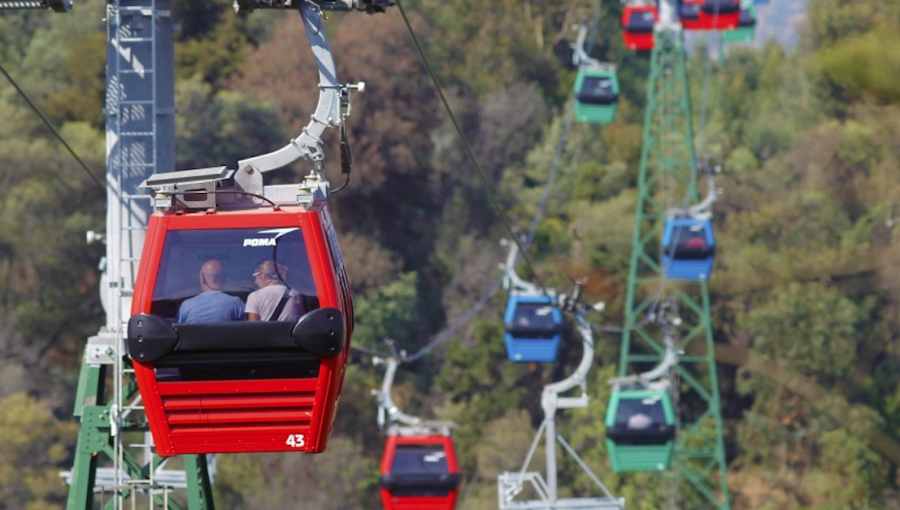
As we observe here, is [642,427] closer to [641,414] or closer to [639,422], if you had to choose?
[639,422]

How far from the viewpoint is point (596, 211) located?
60406 mm

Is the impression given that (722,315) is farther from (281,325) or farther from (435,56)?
(281,325)

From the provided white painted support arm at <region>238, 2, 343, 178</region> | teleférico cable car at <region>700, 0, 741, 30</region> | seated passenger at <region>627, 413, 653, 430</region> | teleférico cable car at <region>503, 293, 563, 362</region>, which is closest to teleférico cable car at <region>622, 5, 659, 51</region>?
teleférico cable car at <region>700, 0, 741, 30</region>

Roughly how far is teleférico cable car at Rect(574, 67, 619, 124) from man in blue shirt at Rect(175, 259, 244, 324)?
113 feet

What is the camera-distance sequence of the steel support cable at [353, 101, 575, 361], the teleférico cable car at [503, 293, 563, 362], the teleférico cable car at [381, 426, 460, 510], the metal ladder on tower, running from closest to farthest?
the metal ladder on tower → the teleférico cable car at [381, 426, 460, 510] → the teleférico cable car at [503, 293, 563, 362] → the steel support cable at [353, 101, 575, 361]

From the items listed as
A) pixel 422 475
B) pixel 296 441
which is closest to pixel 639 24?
pixel 422 475

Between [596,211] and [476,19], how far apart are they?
41.2ft

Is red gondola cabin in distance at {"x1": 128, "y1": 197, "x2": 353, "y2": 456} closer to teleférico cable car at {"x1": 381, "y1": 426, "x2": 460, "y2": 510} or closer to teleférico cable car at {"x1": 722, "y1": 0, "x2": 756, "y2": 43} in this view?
teleférico cable car at {"x1": 381, "y1": 426, "x2": 460, "y2": 510}

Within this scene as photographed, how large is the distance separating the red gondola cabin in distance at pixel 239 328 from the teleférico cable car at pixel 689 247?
93.9 ft

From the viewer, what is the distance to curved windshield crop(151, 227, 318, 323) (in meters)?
9.35

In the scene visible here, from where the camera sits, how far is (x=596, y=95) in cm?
4384

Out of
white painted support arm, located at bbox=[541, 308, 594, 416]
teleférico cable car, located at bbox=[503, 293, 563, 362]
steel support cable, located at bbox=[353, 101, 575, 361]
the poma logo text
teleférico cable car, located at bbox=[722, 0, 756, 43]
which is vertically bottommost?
steel support cable, located at bbox=[353, 101, 575, 361]

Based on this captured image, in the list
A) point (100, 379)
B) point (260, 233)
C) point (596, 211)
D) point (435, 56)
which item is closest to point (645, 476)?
point (596, 211)

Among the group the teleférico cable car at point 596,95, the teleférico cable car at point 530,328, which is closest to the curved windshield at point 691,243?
the teleférico cable car at point 530,328
